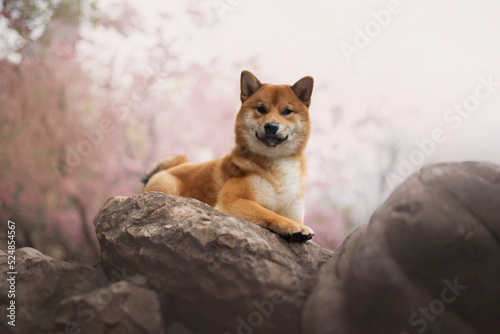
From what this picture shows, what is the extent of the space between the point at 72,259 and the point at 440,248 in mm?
6935

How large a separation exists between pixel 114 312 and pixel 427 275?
8.44ft

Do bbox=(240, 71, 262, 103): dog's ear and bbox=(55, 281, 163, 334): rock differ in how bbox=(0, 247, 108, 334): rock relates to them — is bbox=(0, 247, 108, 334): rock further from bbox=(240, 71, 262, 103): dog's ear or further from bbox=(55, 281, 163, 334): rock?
bbox=(240, 71, 262, 103): dog's ear

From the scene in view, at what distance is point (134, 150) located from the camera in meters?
8.11

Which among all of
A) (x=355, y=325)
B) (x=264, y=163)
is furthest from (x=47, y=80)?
(x=355, y=325)

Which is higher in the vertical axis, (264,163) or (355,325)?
(264,163)

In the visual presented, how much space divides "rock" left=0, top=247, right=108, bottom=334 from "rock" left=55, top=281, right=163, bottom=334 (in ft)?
0.81

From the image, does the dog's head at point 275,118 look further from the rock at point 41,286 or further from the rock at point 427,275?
the rock at point 41,286

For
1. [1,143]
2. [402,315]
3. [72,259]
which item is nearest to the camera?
[402,315]

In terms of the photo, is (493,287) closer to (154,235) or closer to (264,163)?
(264,163)

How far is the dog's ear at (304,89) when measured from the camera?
15.8 ft

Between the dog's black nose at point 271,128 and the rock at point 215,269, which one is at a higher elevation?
the dog's black nose at point 271,128

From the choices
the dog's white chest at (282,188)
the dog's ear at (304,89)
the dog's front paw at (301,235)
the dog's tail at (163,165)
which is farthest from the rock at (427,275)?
the dog's tail at (163,165)

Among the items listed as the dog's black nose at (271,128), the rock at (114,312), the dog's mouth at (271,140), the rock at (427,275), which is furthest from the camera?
the dog's mouth at (271,140)

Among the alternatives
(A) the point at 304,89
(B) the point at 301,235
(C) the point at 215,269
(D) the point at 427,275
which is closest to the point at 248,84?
(A) the point at 304,89
